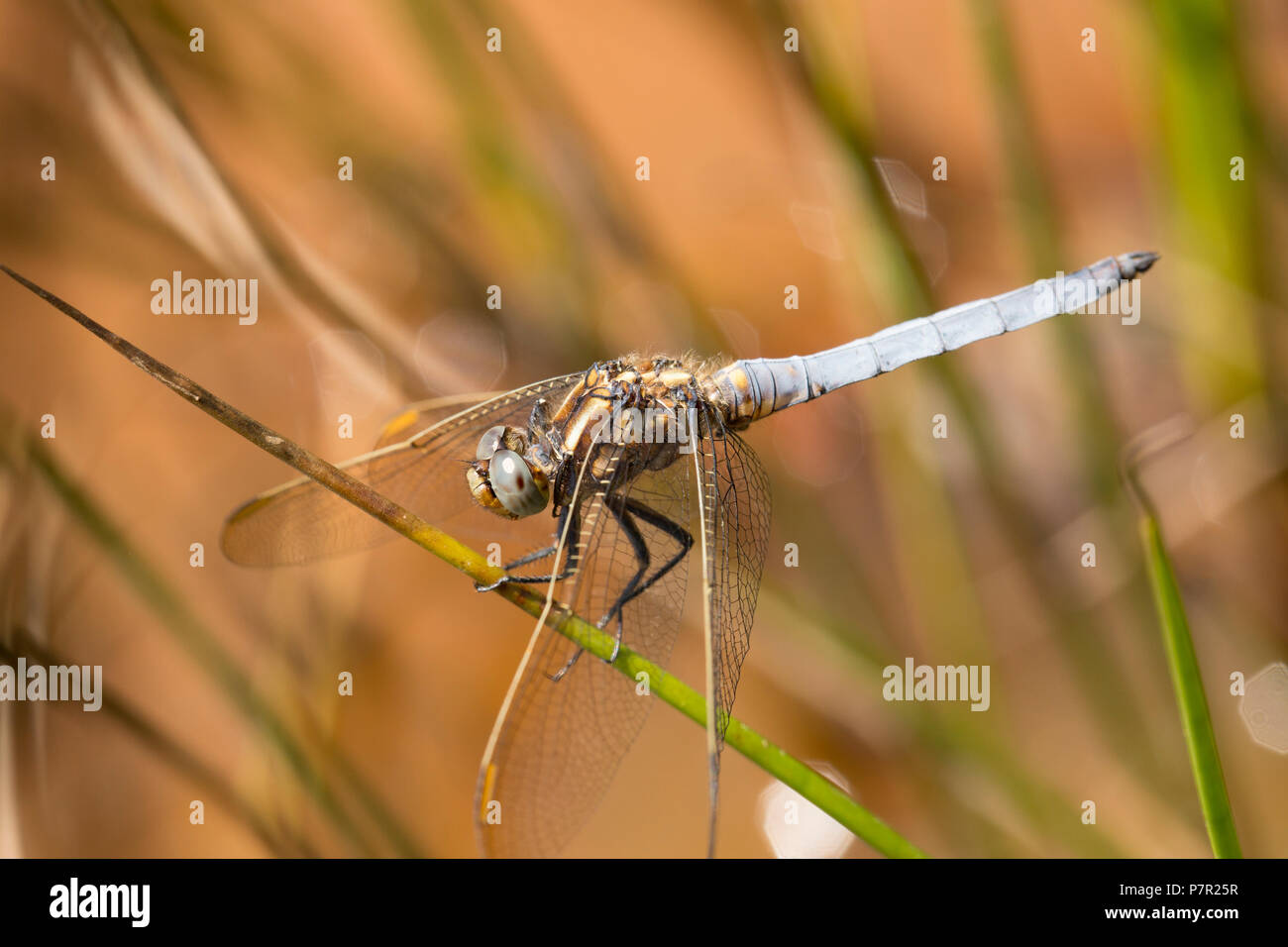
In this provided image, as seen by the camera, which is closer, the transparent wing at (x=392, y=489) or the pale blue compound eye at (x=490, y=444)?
the pale blue compound eye at (x=490, y=444)

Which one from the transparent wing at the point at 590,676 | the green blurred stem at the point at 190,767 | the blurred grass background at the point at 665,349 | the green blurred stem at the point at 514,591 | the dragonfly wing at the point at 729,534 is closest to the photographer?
the green blurred stem at the point at 514,591

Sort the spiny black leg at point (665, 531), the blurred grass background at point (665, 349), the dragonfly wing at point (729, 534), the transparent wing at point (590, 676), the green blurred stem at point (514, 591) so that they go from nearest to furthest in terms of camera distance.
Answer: the green blurred stem at point (514, 591) → the transparent wing at point (590, 676) → the dragonfly wing at point (729, 534) → the spiny black leg at point (665, 531) → the blurred grass background at point (665, 349)

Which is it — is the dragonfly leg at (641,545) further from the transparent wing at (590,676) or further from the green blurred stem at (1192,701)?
the green blurred stem at (1192,701)

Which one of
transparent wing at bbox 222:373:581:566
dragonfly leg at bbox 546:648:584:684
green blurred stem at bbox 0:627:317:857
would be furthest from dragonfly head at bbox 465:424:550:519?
green blurred stem at bbox 0:627:317:857

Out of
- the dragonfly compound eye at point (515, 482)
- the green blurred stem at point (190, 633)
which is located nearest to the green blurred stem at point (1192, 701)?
the dragonfly compound eye at point (515, 482)

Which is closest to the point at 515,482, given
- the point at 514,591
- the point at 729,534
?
the point at 514,591

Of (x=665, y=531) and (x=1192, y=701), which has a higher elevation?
(x=665, y=531)

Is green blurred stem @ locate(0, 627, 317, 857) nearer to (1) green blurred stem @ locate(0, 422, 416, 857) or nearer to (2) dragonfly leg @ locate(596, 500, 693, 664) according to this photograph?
(1) green blurred stem @ locate(0, 422, 416, 857)

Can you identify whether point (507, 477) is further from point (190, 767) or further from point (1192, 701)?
point (190, 767)
